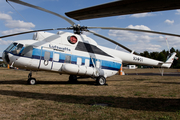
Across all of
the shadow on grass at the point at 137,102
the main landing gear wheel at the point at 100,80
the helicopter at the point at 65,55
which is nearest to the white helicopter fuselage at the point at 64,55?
the helicopter at the point at 65,55

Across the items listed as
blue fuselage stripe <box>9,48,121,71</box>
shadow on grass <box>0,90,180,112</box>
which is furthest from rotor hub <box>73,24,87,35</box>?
shadow on grass <box>0,90,180,112</box>

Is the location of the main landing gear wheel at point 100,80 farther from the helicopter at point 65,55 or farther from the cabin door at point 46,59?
the cabin door at point 46,59

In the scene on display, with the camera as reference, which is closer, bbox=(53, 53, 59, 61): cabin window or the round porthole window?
bbox=(53, 53, 59, 61): cabin window

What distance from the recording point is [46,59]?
12.0 meters

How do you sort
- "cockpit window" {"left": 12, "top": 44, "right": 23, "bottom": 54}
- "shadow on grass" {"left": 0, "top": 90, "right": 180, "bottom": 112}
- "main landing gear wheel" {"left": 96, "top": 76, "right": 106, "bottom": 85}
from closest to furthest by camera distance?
"shadow on grass" {"left": 0, "top": 90, "right": 180, "bottom": 112} < "cockpit window" {"left": 12, "top": 44, "right": 23, "bottom": 54} < "main landing gear wheel" {"left": 96, "top": 76, "right": 106, "bottom": 85}

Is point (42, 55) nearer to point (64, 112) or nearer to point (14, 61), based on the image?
point (14, 61)

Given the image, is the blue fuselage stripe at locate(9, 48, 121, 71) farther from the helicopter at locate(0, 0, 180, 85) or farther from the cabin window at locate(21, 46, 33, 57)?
the cabin window at locate(21, 46, 33, 57)

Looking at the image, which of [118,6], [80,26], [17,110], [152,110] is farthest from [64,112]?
[80,26]

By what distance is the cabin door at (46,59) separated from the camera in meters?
11.9

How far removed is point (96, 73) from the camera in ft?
44.6

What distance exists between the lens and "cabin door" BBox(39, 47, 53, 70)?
11859mm

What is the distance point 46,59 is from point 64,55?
1.60 metres

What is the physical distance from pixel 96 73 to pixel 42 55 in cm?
510

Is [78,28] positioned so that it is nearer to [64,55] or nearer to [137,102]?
[64,55]
